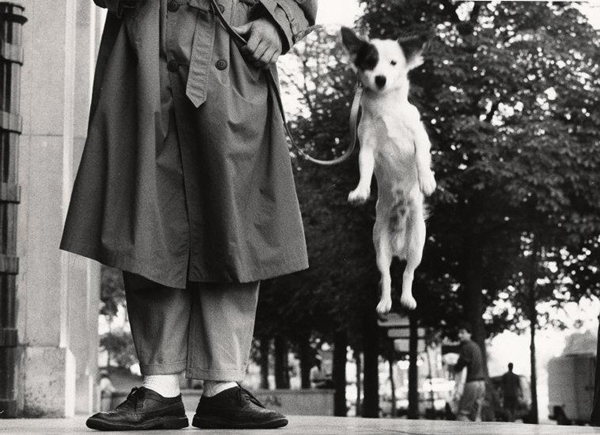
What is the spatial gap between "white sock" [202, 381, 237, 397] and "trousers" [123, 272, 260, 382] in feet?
0.12

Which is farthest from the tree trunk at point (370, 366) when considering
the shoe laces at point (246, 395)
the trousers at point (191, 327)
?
the trousers at point (191, 327)

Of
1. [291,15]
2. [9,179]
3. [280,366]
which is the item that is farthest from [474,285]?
[291,15]

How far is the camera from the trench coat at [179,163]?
456 centimetres

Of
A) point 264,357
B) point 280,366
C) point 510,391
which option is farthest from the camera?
point 264,357

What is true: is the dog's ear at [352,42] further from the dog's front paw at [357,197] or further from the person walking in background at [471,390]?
the person walking in background at [471,390]

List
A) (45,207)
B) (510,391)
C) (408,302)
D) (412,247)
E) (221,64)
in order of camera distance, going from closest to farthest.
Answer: (221,64) < (408,302) < (412,247) < (45,207) < (510,391)

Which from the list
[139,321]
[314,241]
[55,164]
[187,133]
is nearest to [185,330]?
[139,321]

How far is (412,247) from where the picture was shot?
5766 mm

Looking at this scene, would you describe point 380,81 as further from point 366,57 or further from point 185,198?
point 185,198

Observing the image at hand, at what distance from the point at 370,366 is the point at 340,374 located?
16.9ft

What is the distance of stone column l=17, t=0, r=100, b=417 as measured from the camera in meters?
9.48

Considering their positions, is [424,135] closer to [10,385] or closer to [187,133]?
[187,133]

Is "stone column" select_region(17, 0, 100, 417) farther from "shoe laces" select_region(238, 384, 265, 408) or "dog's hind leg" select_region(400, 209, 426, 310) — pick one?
"shoe laces" select_region(238, 384, 265, 408)

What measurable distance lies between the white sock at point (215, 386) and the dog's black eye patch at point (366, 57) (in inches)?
58.0
